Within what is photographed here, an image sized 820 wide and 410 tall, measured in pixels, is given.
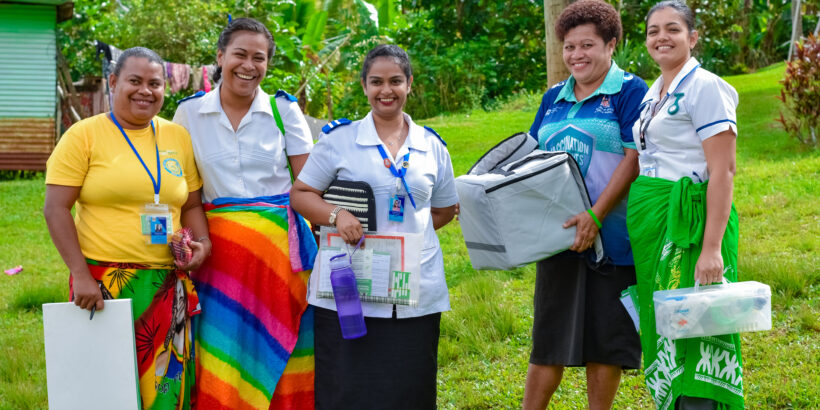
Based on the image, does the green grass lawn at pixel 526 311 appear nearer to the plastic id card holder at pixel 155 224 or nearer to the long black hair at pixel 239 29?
the plastic id card holder at pixel 155 224

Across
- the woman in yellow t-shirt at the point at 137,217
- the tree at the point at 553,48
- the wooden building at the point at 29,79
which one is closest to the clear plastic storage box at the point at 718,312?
the woman in yellow t-shirt at the point at 137,217

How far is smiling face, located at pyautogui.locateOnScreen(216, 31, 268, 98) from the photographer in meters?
3.49

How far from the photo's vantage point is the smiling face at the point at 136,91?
3.31m

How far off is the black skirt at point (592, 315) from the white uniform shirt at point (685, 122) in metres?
0.54

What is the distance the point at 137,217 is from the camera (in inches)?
129

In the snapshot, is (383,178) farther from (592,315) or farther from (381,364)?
(592,315)

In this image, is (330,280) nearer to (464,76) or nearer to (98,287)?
(98,287)

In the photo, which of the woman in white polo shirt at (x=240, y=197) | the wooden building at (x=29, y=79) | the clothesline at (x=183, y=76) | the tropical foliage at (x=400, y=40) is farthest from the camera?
the tropical foliage at (x=400, y=40)

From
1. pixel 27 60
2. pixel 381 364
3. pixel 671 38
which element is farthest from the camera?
pixel 27 60

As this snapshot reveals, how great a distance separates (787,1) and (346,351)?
2484cm

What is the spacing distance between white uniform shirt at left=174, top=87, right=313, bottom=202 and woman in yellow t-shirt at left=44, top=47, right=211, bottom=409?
0.10 meters

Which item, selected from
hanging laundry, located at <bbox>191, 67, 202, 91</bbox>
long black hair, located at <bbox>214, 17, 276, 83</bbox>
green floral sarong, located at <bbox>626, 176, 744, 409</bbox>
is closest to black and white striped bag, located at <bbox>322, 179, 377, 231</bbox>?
long black hair, located at <bbox>214, 17, 276, 83</bbox>

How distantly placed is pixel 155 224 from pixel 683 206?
83.2 inches

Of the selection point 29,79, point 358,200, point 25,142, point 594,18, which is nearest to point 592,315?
point 358,200
